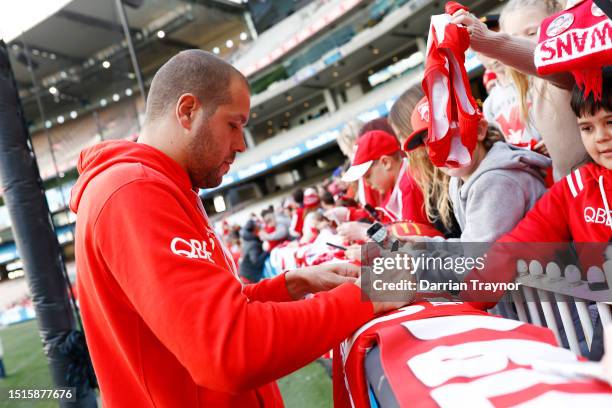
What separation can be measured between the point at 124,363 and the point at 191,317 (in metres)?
0.32

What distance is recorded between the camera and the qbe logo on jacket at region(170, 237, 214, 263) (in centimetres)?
80

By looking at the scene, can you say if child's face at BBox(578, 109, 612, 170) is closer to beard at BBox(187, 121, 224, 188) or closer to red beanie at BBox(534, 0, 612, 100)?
red beanie at BBox(534, 0, 612, 100)

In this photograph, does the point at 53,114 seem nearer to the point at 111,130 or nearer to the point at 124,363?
the point at 111,130

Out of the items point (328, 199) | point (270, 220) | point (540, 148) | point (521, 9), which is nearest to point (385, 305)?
point (540, 148)

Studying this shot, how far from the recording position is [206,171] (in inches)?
42.6

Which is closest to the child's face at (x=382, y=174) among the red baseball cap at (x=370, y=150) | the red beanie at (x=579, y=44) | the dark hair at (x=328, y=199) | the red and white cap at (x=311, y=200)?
the red baseball cap at (x=370, y=150)

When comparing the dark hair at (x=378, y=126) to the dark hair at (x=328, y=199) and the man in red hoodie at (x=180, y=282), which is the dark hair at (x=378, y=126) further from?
the dark hair at (x=328, y=199)

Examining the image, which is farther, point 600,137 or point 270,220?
point 270,220

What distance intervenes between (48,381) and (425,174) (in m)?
4.33

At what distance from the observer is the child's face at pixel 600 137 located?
116 cm

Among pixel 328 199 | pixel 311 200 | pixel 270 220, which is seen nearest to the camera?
pixel 328 199

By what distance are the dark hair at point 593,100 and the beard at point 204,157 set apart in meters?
0.96

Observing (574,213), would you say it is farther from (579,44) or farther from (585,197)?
(579,44)

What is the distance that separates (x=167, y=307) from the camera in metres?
0.76
